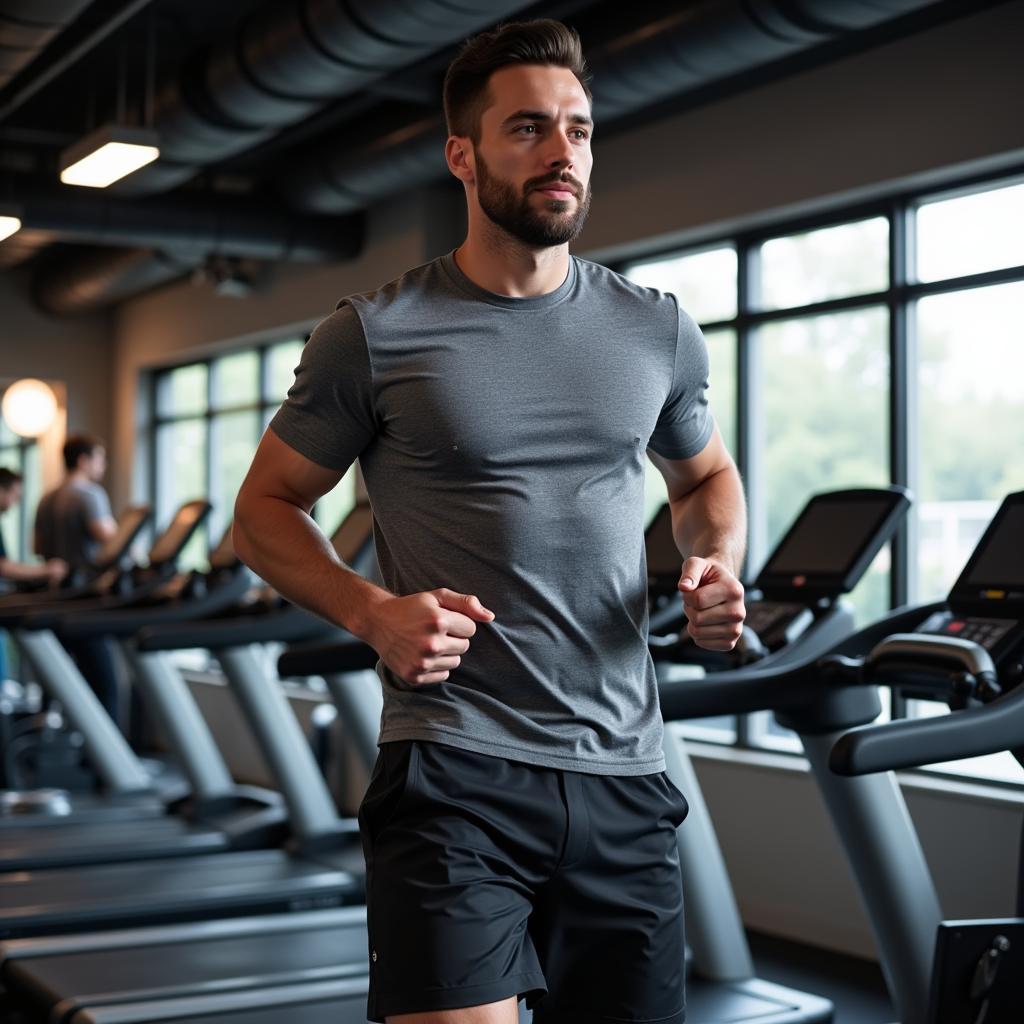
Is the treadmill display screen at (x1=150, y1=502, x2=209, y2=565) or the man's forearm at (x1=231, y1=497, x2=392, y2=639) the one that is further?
the treadmill display screen at (x1=150, y1=502, x2=209, y2=565)

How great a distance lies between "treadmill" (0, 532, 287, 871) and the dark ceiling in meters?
1.79

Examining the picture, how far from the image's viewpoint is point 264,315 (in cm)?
865

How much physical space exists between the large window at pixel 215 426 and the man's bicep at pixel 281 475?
6509mm

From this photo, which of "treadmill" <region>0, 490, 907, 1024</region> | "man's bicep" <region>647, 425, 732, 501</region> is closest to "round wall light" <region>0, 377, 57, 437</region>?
"treadmill" <region>0, 490, 907, 1024</region>

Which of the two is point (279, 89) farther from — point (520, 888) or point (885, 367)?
point (520, 888)

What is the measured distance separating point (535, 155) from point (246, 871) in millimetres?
4049

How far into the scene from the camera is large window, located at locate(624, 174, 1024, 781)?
4766 millimetres

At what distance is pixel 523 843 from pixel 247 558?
504 mm

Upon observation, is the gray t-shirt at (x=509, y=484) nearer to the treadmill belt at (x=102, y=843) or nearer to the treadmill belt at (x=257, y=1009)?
the treadmill belt at (x=257, y=1009)

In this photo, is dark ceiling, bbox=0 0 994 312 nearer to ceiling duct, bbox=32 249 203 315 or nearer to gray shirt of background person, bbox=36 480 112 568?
ceiling duct, bbox=32 249 203 315

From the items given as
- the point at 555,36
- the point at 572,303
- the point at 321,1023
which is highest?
A: the point at 555,36

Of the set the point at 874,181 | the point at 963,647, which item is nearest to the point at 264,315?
the point at 874,181

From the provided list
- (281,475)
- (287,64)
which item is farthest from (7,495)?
(281,475)

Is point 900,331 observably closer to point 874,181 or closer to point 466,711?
point 874,181
